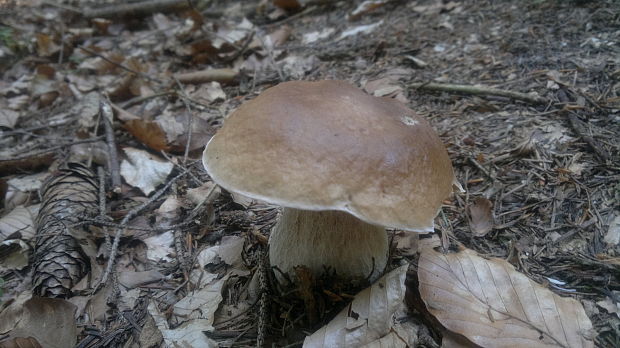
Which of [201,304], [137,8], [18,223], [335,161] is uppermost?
[335,161]

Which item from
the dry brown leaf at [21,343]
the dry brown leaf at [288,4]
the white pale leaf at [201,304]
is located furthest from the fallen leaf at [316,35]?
the dry brown leaf at [21,343]

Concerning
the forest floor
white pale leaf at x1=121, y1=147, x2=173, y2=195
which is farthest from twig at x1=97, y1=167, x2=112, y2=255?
white pale leaf at x1=121, y1=147, x2=173, y2=195

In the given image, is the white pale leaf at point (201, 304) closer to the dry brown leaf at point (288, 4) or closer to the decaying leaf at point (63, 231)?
the decaying leaf at point (63, 231)

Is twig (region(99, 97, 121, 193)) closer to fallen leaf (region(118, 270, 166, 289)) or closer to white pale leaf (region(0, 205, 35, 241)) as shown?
white pale leaf (region(0, 205, 35, 241))

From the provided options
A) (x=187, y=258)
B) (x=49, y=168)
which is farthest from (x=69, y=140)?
(x=187, y=258)

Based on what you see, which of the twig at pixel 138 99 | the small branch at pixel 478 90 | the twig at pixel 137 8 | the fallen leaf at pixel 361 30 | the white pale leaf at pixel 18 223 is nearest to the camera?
the white pale leaf at pixel 18 223

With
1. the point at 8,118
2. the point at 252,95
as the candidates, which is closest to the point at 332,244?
the point at 252,95

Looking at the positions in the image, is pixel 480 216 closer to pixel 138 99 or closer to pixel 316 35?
pixel 138 99
